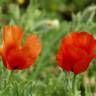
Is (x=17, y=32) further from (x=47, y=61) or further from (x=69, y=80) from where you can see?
(x=47, y=61)

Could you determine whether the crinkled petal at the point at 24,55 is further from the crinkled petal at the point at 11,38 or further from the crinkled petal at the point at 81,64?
the crinkled petal at the point at 81,64

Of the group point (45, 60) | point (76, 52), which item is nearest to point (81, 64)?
point (76, 52)

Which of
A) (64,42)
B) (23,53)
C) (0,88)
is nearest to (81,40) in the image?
(64,42)

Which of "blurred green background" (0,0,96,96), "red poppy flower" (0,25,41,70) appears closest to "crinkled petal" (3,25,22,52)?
"red poppy flower" (0,25,41,70)

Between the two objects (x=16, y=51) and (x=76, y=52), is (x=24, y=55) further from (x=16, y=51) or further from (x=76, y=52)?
(x=76, y=52)

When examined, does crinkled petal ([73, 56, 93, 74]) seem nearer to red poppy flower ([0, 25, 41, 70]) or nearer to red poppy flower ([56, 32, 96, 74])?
red poppy flower ([56, 32, 96, 74])

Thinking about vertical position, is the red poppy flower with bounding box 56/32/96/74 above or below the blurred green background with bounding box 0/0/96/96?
above
